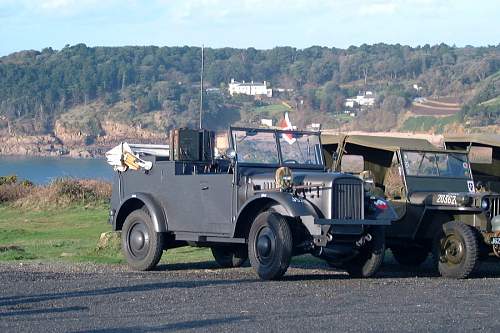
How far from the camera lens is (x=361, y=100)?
76250 millimetres

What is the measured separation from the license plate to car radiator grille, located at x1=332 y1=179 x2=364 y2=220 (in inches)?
74.3

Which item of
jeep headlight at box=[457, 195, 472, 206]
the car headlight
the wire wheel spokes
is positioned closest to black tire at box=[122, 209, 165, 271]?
the wire wheel spokes

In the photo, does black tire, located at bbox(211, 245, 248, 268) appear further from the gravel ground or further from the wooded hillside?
the wooded hillside

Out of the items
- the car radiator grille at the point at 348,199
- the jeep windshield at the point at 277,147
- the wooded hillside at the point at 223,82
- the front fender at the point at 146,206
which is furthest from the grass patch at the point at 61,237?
the wooded hillside at the point at 223,82

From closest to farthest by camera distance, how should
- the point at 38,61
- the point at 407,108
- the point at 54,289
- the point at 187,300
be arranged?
the point at 187,300, the point at 54,289, the point at 407,108, the point at 38,61

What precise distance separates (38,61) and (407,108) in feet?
165

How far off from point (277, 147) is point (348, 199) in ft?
6.40

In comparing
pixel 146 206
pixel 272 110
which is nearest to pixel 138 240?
pixel 146 206

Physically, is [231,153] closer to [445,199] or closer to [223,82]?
[445,199]

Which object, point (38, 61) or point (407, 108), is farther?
point (38, 61)

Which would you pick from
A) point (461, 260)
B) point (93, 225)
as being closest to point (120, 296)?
point (461, 260)

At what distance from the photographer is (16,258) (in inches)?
774

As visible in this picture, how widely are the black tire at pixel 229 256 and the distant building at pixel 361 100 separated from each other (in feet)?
182

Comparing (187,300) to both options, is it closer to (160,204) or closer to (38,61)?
(160,204)
